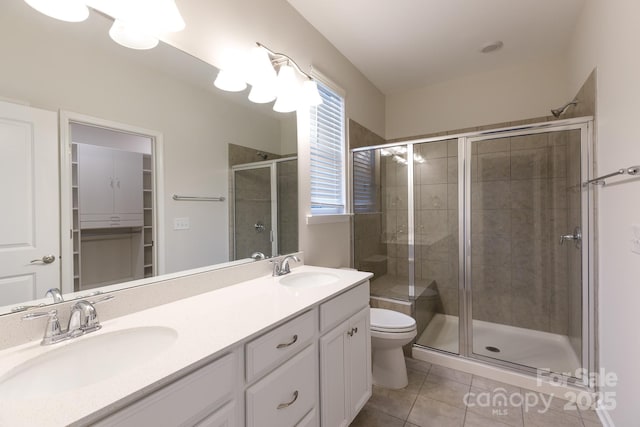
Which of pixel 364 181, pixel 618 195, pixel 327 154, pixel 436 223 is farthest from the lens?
pixel 364 181

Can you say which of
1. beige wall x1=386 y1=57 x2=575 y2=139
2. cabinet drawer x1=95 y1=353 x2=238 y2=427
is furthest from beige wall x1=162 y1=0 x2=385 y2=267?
cabinet drawer x1=95 y1=353 x2=238 y2=427

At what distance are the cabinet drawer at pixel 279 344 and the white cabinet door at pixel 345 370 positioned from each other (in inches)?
5.7

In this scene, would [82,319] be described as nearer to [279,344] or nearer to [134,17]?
[279,344]

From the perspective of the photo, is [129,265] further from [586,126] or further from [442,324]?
[586,126]

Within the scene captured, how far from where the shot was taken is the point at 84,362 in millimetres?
859

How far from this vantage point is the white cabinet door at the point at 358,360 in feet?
4.86

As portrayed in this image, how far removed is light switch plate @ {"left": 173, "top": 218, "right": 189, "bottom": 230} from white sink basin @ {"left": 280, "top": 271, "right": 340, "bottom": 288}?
616 mm

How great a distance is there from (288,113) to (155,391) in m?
1.65

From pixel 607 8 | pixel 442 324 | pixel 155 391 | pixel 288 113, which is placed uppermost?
pixel 607 8

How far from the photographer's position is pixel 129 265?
1.15 meters

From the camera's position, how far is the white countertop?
575mm

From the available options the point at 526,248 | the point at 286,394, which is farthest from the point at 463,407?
the point at 526,248

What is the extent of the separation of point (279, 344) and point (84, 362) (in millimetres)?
588

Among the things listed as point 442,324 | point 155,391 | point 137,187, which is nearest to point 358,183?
point 442,324
